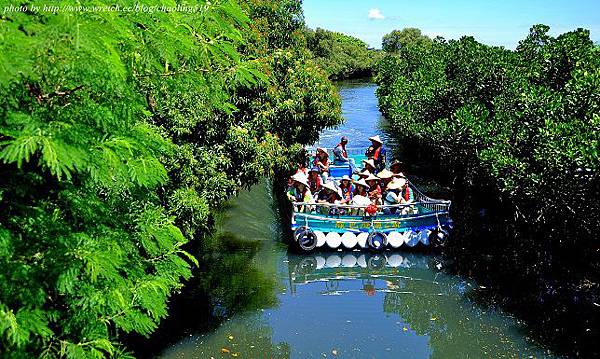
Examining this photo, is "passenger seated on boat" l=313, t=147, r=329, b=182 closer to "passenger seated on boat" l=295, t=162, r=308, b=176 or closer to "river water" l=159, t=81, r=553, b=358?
"passenger seated on boat" l=295, t=162, r=308, b=176

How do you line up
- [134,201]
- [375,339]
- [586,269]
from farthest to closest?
[586,269], [375,339], [134,201]

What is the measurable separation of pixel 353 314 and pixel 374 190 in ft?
17.0

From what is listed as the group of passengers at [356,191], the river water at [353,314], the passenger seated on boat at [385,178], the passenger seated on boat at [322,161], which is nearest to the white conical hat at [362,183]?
the group of passengers at [356,191]

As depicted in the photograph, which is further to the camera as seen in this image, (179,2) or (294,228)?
(294,228)

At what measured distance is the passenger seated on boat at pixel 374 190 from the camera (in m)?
16.4

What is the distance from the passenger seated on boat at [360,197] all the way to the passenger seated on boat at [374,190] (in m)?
0.13

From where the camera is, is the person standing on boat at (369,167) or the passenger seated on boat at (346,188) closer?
the passenger seated on boat at (346,188)

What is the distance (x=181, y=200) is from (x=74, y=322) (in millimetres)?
6155

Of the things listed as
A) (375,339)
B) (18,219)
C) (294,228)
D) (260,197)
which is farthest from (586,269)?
(18,219)

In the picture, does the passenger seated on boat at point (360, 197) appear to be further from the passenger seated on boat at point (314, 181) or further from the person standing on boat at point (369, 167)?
the person standing on boat at point (369, 167)

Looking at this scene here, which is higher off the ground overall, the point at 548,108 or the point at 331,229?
the point at 548,108

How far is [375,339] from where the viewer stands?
1108 cm

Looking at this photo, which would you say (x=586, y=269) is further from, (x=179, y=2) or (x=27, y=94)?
(x=27, y=94)

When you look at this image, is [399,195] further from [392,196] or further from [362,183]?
[362,183]
